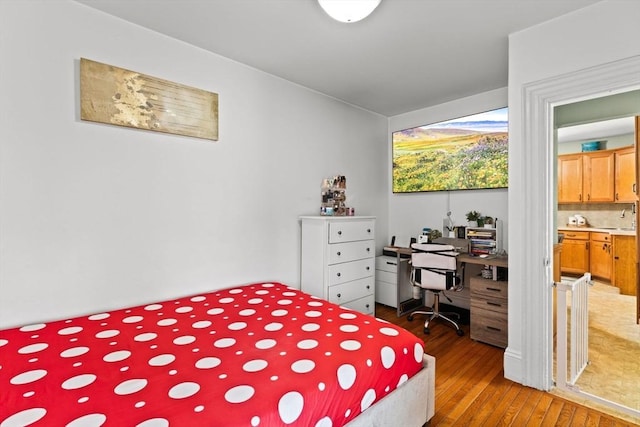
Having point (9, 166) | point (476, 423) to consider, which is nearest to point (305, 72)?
point (9, 166)

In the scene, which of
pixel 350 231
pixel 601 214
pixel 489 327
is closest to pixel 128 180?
pixel 350 231

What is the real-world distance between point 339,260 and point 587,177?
14.7 ft

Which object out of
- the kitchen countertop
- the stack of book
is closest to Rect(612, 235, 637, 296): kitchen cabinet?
the kitchen countertop

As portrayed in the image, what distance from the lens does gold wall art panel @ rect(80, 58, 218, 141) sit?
205 cm

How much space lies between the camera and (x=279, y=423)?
1.08 metres

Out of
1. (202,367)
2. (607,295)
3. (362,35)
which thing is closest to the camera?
(202,367)

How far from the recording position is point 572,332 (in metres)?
2.28

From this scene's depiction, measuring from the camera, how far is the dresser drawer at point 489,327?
288cm

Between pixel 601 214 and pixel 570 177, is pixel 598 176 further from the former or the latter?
pixel 601 214

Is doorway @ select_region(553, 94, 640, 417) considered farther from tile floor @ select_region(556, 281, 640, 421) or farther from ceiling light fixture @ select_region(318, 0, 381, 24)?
ceiling light fixture @ select_region(318, 0, 381, 24)

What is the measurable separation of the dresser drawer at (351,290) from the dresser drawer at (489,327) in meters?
1.04

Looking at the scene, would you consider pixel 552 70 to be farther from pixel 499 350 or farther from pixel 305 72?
pixel 499 350

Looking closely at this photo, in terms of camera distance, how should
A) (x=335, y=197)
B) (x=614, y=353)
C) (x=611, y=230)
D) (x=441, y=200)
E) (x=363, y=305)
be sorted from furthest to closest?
(x=611, y=230) < (x=441, y=200) < (x=335, y=197) < (x=363, y=305) < (x=614, y=353)

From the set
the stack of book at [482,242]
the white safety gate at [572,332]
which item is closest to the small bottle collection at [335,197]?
the stack of book at [482,242]
